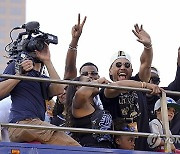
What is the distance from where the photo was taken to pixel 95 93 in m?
6.54

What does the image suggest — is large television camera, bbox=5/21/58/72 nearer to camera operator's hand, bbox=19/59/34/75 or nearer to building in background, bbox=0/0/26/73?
camera operator's hand, bbox=19/59/34/75

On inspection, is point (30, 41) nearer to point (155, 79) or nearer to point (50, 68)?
point (50, 68)

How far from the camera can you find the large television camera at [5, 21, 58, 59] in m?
6.33

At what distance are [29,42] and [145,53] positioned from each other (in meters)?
1.58

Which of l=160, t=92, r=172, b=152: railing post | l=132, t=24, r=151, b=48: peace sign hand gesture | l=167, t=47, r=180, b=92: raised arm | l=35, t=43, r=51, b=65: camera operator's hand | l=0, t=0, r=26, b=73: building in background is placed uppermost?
l=0, t=0, r=26, b=73: building in background

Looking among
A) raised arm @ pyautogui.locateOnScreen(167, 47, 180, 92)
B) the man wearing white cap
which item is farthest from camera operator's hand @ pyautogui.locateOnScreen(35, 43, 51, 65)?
raised arm @ pyautogui.locateOnScreen(167, 47, 180, 92)

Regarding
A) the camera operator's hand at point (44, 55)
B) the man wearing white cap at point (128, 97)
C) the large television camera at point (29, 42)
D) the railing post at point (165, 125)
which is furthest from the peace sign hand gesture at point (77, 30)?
the railing post at point (165, 125)

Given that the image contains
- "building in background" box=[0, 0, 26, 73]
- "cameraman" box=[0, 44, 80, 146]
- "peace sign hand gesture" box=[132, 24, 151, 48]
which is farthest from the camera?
"building in background" box=[0, 0, 26, 73]

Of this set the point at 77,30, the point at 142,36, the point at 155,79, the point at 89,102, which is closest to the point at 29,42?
the point at 89,102

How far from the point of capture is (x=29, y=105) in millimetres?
6113

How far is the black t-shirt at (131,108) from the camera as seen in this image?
22.3 ft

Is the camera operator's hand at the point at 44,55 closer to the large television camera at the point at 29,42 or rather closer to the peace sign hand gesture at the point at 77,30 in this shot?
the large television camera at the point at 29,42

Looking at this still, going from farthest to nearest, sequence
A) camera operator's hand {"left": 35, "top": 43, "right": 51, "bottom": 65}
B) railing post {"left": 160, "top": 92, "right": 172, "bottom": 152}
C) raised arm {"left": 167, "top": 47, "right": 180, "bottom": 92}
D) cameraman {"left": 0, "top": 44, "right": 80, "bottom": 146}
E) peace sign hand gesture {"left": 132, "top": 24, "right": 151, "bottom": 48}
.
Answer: raised arm {"left": 167, "top": 47, "right": 180, "bottom": 92} < peace sign hand gesture {"left": 132, "top": 24, "right": 151, "bottom": 48} < camera operator's hand {"left": 35, "top": 43, "right": 51, "bottom": 65} < railing post {"left": 160, "top": 92, "right": 172, "bottom": 152} < cameraman {"left": 0, "top": 44, "right": 80, "bottom": 146}

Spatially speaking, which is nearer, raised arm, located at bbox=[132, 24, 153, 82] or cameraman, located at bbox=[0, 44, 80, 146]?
cameraman, located at bbox=[0, 44, 80, 146]
